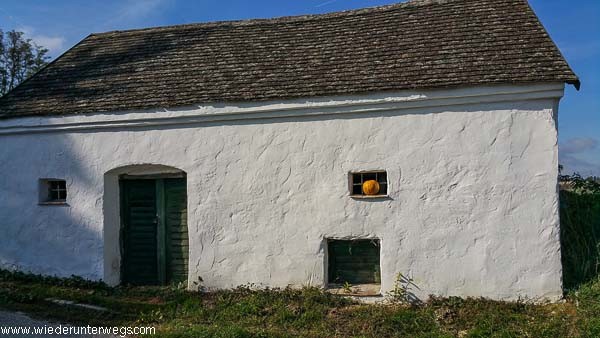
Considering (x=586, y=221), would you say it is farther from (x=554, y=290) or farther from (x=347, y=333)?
(x=347, y=333)

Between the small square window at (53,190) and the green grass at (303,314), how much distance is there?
1628 millimetres

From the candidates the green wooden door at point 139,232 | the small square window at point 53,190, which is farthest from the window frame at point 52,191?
the green wooden door at point 139,232

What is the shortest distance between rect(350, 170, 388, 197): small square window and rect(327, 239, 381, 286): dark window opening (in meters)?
0.72

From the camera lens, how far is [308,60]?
27.4ft

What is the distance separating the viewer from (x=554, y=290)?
259 inches

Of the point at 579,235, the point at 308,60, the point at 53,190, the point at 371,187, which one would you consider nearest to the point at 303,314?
the point at 371,187

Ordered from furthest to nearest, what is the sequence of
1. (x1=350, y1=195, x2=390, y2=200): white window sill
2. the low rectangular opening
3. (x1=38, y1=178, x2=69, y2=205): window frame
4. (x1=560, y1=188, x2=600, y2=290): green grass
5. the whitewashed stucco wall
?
(x1=38, y1=178, x2=69, y2=205): window frame → the low rectangular opening → (x1=350, y1=195, x2=390, y2=200): white window sill → (x1=560, y1=188, x2=600, y2=290): green grass → the whitewashed stucco wall

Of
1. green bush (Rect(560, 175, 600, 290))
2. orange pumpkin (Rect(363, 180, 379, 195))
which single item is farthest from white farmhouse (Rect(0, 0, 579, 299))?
green bush (Rect(560, 175, 600, 290))

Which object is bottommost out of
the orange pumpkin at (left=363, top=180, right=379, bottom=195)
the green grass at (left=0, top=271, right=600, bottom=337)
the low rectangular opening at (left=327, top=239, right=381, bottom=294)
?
the green grass at (left=0, top=271, right=600, bottom=337)

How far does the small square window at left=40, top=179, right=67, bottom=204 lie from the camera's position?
28.8ft

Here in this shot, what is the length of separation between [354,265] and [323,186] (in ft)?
4.32

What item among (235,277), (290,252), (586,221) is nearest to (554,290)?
(586,221)

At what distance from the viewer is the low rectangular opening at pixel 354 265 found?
740 cm

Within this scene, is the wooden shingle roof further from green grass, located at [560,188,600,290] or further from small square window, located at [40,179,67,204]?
green grass, located at [560,188,600,290]
